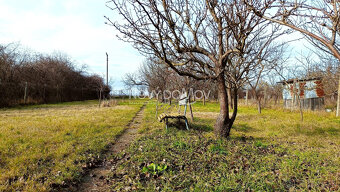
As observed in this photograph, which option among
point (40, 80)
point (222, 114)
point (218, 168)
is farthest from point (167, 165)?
point (40, 80)

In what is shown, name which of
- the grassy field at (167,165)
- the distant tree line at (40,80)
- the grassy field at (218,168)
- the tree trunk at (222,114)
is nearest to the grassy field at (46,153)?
the grassy field at (167,165)

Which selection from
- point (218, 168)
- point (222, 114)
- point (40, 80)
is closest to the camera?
point (218, 168)

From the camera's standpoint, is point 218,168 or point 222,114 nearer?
point 218,168

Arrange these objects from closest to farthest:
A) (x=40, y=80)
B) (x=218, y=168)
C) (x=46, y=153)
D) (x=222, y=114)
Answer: (x=218, y=168) → (x=46, y=153) → (x=222, y=114) → (x=40, y=80)

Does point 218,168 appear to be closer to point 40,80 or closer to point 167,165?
point 167,165

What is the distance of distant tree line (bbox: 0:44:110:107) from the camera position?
14.7 metres

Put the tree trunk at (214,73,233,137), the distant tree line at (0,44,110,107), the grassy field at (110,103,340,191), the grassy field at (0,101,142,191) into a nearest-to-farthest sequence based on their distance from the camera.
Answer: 1. the grassy field at (110,103,340,191)
2. the grassy field at (0,101,142,191)
3. the tree trunk at (214,73,233,137)
4. the distant tree line at (0,44,110,107)

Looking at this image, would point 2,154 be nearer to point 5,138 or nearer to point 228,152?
point 5,138

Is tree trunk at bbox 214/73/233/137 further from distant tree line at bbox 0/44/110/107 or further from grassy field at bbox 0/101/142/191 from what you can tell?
distant tree line at bbox 0/44/110/107

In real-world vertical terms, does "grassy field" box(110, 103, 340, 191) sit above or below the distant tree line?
below

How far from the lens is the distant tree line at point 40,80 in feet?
48.1

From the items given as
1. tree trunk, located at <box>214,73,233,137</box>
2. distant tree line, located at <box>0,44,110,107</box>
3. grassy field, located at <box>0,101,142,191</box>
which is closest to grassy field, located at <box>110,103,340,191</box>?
tree trunk, located at <box>214,73,233,137</box>

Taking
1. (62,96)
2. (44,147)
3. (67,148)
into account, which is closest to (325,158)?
(67,148)

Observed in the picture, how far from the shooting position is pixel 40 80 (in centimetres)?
1914
